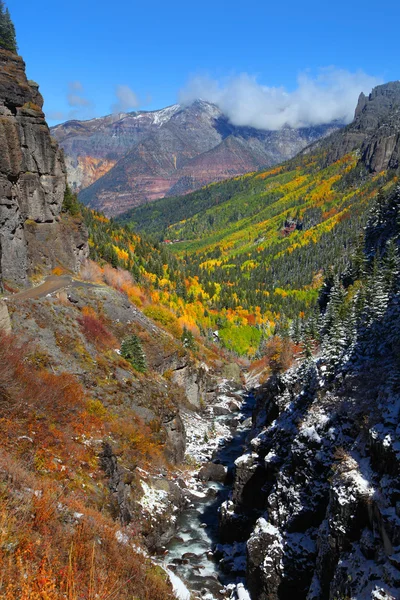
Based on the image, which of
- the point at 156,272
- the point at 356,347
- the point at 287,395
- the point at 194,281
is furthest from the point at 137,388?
the point at 194,281

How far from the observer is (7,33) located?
199ft

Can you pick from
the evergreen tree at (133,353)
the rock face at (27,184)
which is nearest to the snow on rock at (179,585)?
the evergreen tree at (133,353)

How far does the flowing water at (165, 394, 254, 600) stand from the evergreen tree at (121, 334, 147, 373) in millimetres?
16266

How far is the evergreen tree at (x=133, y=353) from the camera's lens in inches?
1909

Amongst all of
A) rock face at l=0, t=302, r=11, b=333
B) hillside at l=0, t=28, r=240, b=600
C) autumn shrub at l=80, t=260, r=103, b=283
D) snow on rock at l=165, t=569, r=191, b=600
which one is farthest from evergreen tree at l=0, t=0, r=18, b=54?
snow on rock at l=165, t=569, r=191, b=600

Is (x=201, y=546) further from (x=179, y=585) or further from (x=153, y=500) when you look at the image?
(x=179, y=585)

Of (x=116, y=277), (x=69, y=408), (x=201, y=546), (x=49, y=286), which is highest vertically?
(x=49, y=286)

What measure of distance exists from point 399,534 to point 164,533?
22723mm

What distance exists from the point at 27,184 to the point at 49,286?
56.7 ft

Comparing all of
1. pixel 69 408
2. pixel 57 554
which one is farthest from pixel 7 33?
pixel 57 554

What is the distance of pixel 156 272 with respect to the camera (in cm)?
13325

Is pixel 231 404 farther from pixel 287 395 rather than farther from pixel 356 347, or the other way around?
pixel 356 347

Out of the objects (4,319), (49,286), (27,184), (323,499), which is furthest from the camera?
(27,184)

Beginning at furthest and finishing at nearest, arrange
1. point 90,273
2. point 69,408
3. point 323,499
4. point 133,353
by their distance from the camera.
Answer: point 90,273, point 133,353, point 69,408, point 323,499
